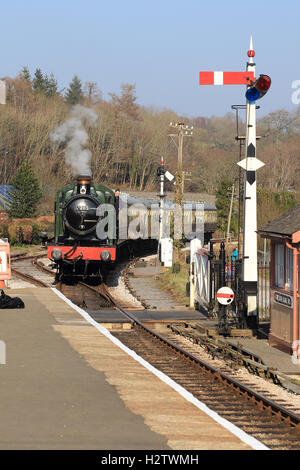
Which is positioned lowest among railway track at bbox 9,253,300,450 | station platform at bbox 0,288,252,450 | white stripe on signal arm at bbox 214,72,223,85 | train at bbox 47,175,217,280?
railway track at bbox 9,253,300,450

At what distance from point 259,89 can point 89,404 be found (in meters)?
10.1

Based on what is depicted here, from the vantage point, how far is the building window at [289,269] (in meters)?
15.9

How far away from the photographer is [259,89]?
1678 centimetres

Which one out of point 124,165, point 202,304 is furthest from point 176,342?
point 124,165

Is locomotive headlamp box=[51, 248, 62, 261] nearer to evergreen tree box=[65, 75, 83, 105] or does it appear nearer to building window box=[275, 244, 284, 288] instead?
building window box=[275, 244, 284, 288]

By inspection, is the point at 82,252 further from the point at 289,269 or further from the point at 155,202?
the point at 155,202

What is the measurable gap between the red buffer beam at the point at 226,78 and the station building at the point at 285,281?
3362mm

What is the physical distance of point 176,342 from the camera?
16.8 m

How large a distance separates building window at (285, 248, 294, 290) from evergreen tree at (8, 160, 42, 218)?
41.5 m

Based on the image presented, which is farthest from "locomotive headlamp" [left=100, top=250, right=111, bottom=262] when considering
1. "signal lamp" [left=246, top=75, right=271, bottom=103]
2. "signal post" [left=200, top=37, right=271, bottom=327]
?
"signal lamp" [left=246, top=75, right=271, bottom=103]

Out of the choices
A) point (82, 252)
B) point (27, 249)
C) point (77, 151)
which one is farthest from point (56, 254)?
point (27, 249)

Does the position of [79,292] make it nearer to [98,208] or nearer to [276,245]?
[98,208]

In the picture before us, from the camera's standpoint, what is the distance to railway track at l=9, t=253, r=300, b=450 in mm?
9078
